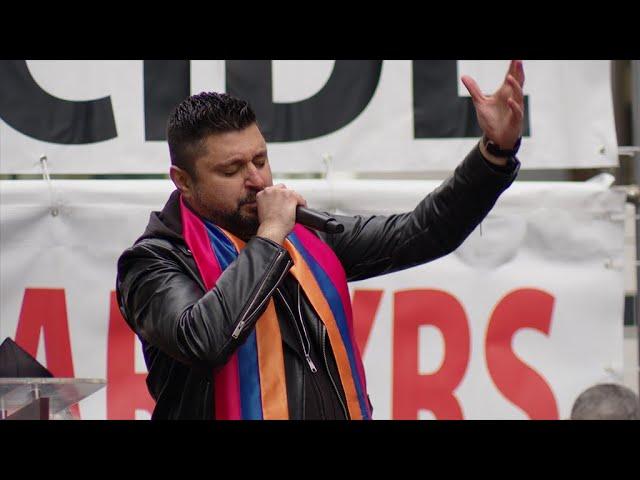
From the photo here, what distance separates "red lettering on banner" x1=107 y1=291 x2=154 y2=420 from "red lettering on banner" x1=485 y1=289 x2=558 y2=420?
4.73 ft

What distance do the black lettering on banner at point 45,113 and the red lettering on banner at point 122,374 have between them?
68 centimetres

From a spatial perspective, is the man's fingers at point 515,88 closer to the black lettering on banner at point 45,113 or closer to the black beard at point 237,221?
the black beard at point 237,221

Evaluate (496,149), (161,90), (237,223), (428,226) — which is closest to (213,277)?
(237,223)

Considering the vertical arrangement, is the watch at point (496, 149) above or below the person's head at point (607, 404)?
above

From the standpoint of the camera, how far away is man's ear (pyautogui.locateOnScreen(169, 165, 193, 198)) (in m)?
2.59

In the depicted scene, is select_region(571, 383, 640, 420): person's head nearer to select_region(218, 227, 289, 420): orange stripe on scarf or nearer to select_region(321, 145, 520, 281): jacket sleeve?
select_region(321, 145, 520, 281): jacket sleeve

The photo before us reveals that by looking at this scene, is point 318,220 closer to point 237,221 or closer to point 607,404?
point 237,221

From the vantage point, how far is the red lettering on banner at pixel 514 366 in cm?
433

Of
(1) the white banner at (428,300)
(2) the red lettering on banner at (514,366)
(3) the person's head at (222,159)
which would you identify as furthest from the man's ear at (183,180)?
(2) the red lettering on banner at (514,366)

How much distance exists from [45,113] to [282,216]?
90.0 inches

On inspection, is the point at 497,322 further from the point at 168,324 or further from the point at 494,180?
the point at 168,324

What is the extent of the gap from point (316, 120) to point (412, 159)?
438 millimetres

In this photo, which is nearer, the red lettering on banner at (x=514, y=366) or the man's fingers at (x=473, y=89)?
the man's fingers at (x=473, y=89)

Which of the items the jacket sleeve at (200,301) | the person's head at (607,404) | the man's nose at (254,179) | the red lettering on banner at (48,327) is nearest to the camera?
the jacket sleeve at (200,301)
